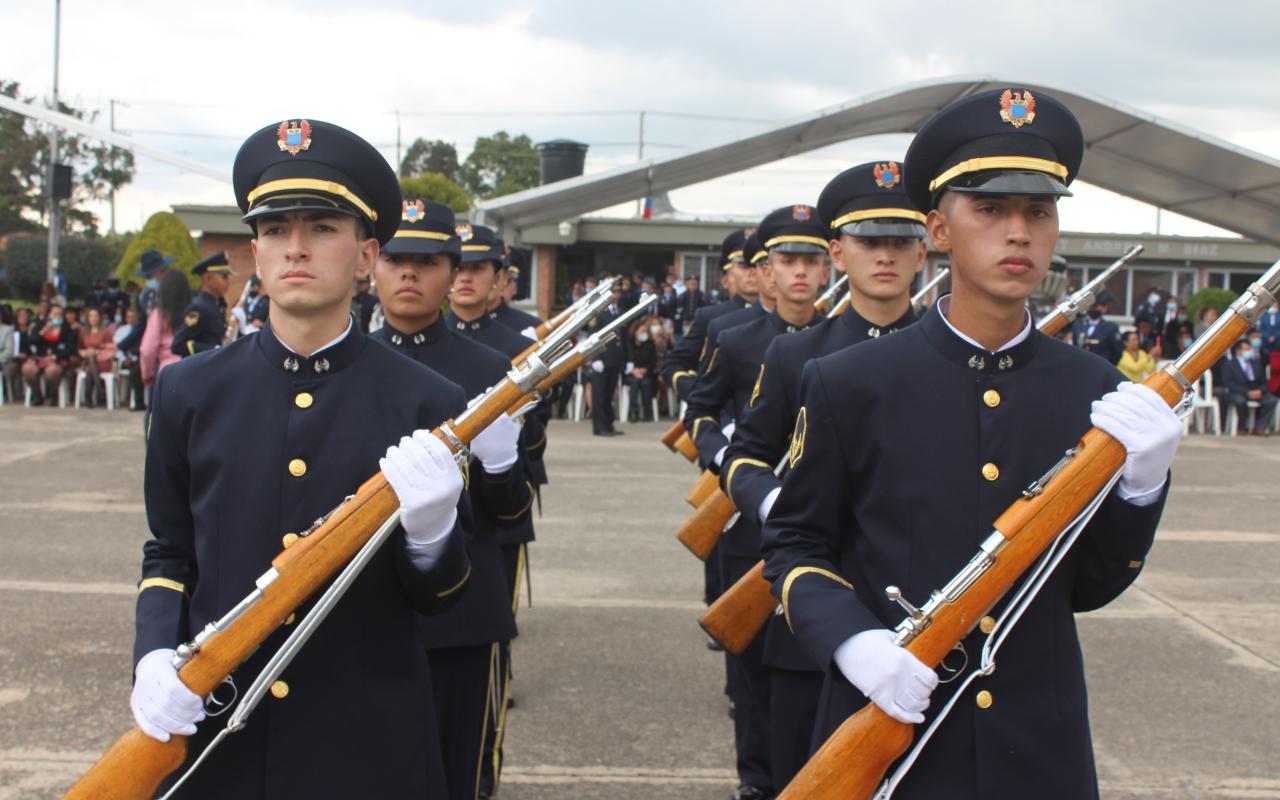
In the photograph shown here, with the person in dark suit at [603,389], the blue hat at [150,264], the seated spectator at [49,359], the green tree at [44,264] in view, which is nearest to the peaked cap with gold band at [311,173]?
the blue hat at [150,264]

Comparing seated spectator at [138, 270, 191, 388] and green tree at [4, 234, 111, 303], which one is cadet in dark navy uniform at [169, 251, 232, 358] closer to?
seated spectator at [138, 270, 191, 388]

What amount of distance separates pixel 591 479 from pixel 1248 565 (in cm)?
565

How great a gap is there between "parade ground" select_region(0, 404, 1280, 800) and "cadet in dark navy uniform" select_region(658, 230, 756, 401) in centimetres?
132

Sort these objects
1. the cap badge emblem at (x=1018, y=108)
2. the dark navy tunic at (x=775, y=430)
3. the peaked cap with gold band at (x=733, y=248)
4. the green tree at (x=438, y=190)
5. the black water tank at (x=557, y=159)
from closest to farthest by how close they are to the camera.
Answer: the cap badge emblem at (x=1018, y=108) → the dark navy tunic at (x=775, y=430) → the peaked cap with gold band at (x=733, y=248) → the black water tank at (x=557, y=159) → the green tree at (x=438, y=190)

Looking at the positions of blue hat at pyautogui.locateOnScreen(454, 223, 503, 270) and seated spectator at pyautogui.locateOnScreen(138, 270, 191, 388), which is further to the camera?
seated spectator at pyautogui.locateOnScreen(138, 270, 191, 388)

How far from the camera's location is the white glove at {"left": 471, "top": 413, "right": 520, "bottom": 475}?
3678 millimetres

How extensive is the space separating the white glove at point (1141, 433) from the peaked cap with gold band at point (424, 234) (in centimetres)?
251

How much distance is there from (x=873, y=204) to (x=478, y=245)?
234 centimetres

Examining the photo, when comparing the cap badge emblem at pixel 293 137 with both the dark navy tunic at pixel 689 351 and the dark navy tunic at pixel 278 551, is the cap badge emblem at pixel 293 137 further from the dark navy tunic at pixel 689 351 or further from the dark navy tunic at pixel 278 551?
the dark navy tunic at pixel 689 351

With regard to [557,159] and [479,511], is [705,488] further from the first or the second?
[557,159]

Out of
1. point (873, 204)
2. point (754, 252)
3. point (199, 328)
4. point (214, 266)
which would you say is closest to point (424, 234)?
point (873, 204)

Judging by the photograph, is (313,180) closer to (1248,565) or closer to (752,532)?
(752,532)

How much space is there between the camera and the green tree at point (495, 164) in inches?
1971

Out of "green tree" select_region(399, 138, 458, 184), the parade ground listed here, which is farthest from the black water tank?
"green tree" select_region(399, 138, 458, 184)
